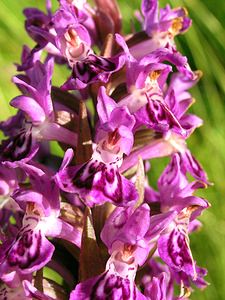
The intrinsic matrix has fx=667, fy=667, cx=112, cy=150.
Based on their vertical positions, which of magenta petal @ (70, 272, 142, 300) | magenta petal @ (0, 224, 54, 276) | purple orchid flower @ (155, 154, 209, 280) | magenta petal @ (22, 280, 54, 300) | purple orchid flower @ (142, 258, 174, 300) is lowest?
purple orchid flower @ (142, 258, 174, 300)

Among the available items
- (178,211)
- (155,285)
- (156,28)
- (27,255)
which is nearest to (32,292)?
(27,255)

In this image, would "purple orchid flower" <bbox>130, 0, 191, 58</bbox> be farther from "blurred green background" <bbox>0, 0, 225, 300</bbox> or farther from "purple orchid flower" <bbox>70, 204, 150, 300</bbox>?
"blurred green background" <bbox>0, 0, 225, 300</bbox>

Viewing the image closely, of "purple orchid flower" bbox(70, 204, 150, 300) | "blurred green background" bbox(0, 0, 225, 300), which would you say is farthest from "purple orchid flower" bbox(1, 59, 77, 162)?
"blurred green background" bbox(0, 0, 225, 300)

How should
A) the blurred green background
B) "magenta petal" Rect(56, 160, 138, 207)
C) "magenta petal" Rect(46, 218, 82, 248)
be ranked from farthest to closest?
the blurred green background, "magenta petal" Rect(46, 218, 82, 248), "magenta petal" Rect(56, 160, 138, 207)

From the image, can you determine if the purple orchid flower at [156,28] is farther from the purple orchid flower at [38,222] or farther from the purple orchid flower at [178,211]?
the purple orchid flower at [38,222]

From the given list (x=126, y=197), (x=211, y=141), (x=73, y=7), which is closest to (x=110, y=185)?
(x=126, y=197)

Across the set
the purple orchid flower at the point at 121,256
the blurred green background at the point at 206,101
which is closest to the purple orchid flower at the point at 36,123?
the purple orchid flower at the point at 121,256

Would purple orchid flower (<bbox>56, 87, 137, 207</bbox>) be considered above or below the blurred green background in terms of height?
above

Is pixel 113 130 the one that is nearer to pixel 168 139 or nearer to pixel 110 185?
pixel 110 185
